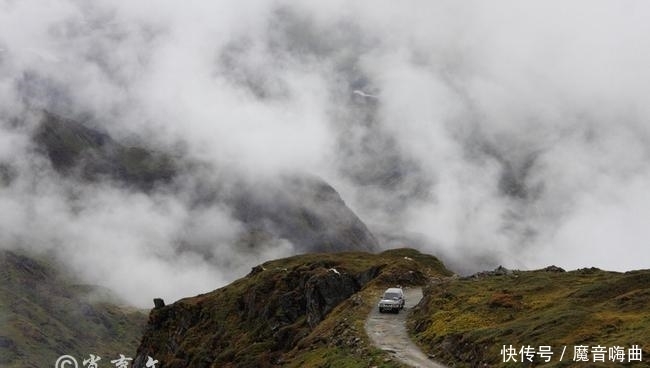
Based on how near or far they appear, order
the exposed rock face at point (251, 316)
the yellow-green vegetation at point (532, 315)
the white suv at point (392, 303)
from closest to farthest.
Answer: the yellow-green vegetation at point (532, 315)
the white suv at point (392, 303)
the exposed rock face at point (251, 316)

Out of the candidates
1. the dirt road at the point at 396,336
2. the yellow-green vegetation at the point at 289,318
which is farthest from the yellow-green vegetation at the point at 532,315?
the yellow-green vegetation at the point at 289,318

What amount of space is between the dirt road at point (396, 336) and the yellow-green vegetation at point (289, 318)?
130 centimetres

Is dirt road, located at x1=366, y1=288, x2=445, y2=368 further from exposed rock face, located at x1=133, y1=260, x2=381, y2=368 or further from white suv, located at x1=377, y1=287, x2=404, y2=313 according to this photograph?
exposed rock face, located at x1=133, y1=260, x2=381, y2=368

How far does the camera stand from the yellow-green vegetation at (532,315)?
149ft

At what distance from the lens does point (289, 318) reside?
118m

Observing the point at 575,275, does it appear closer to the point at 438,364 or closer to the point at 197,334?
the point at 438,364

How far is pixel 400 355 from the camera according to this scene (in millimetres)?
53531

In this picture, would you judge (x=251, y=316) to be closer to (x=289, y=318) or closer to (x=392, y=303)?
(x=289, y=318)

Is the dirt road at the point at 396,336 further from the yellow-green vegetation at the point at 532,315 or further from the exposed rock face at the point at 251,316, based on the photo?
the exposed rock face at the point at 251,316

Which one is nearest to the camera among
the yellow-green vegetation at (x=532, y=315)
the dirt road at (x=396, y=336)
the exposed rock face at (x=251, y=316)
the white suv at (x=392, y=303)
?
the yellow-green vegetation at (x=532, y=315)

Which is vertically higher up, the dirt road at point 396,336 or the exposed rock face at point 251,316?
the exposed rock face at point 251,316

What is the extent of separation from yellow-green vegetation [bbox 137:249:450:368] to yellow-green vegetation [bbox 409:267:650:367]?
22.6 ft

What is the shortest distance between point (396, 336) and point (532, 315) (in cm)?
1335

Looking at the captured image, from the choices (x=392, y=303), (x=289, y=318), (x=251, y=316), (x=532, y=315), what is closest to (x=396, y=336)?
(x=392, y=303)
